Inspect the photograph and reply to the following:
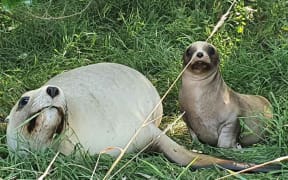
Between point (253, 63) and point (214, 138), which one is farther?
point (253, 63)

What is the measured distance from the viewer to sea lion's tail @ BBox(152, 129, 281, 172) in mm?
4098

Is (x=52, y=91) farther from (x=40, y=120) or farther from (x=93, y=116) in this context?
(x=93, y=116)

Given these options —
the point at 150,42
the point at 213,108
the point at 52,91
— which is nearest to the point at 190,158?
the point at 213,108

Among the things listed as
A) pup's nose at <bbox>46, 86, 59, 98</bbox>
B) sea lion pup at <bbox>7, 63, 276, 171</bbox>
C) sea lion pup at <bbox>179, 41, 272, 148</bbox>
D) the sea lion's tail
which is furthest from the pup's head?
pup's nose at <bbox>46, 86, 59, 98</bbox>

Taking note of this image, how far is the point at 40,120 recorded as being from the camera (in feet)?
12.6

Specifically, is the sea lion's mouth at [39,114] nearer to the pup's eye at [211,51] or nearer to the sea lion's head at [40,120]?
the sea lion's head at [40,120]

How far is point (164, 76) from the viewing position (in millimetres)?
5879

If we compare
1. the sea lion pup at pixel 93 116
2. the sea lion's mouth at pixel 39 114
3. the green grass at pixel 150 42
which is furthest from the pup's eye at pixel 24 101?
the green grass at pixel 150 42

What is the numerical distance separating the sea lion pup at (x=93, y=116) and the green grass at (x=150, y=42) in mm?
420

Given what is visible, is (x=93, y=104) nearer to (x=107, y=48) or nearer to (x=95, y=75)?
(x=95, y=75)

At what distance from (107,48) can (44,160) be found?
2666 mm

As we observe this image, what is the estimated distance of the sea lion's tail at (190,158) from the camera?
410 cm

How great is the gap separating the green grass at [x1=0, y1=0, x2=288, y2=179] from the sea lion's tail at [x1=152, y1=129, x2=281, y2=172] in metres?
0.35

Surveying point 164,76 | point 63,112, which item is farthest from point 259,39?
point 63,112
